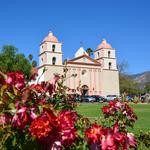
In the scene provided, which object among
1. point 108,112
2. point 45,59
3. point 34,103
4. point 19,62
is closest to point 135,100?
point 108,112

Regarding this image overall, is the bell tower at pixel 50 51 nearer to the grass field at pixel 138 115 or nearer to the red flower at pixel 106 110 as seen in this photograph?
the grass field at pixel 138 115

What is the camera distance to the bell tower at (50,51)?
82.6 meters

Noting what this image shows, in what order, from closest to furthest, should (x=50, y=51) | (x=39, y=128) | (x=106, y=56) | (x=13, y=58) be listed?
Result: (x=39, y=128) < (x=13, y=58) < (x=50, y=51) < (x=106, y=56)

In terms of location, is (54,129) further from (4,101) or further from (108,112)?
(108,112)

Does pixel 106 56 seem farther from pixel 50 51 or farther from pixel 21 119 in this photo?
pixel 21 119

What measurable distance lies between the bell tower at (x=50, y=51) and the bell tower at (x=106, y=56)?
961 centimetres

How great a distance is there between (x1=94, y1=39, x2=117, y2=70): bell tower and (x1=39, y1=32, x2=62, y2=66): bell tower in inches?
378

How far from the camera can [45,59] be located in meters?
82.0

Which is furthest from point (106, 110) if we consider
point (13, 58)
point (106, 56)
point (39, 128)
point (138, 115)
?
point (106, 56)

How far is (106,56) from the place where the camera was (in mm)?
89250

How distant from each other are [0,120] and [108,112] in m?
2.40

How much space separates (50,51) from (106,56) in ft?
42.1

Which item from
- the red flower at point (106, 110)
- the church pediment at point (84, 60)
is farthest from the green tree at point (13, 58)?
the red flower at point (106, 110)

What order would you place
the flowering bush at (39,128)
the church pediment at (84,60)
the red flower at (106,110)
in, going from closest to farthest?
the flowering bush at (39,128)
the red flower at (106,110)
the church pediment at (84,60)
